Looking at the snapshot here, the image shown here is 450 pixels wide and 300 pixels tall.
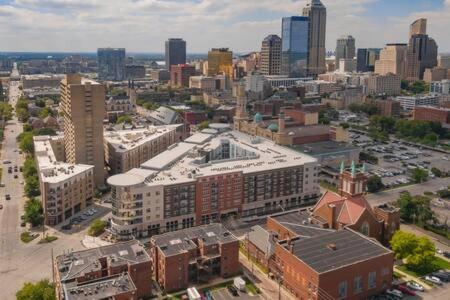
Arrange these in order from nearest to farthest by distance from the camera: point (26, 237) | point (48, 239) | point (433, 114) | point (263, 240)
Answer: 1. point (263, 240)
2. point (48, 239)
3. point (26, 237)
4. point (433, 114)

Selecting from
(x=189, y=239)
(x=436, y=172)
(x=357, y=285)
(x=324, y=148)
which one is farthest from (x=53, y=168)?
(x=436, y=172)

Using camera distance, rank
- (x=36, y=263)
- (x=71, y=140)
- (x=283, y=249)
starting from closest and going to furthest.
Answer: (x=283, y=249) < (x=36, y=263) < (x=71, y=140)

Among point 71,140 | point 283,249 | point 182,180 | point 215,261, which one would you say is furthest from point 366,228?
point 71,140

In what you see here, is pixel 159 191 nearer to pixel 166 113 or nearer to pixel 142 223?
pixel 142 223

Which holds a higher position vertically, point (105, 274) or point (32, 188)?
point (32, 188)

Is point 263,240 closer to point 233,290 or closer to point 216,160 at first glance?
point 233,290
